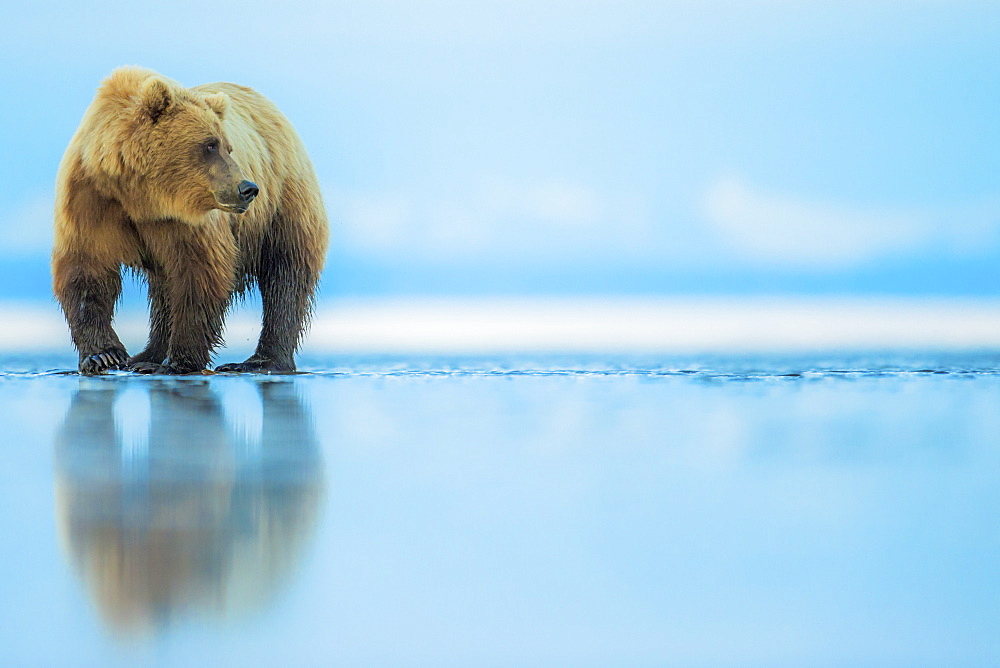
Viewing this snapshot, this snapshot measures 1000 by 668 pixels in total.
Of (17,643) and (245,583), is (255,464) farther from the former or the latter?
(17,643)

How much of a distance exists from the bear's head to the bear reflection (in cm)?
143

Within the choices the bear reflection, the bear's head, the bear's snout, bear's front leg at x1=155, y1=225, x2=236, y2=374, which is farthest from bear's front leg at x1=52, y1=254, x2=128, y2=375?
the bear reflection

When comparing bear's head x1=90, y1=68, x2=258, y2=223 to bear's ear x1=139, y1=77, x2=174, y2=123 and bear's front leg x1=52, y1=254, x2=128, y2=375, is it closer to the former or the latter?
bear's ear x1=139, y1=77, x2=174, y2=123

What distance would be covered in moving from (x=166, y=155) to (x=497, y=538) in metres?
3.18

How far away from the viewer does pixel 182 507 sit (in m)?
1.82

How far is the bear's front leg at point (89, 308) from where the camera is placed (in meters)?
4.61

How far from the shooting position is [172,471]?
2174 mm

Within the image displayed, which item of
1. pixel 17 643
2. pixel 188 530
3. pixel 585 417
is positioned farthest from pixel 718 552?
pixel 585 417

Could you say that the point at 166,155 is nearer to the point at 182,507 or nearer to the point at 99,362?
the point at 99,362

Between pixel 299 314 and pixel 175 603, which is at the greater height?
pixel 299 314

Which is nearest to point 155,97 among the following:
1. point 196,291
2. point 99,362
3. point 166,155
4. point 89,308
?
point 166,155

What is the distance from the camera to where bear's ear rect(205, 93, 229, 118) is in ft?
15.0

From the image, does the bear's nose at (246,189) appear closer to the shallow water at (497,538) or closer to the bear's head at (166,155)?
the bear's head at (166,155)

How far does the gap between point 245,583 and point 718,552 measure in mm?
657
